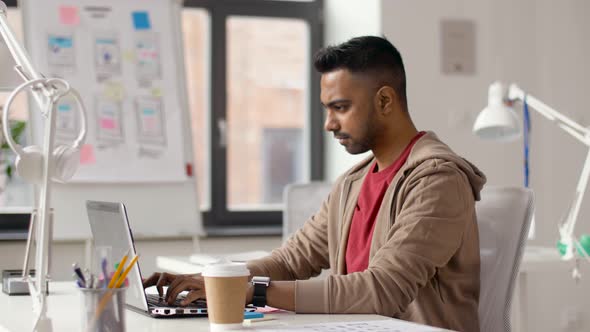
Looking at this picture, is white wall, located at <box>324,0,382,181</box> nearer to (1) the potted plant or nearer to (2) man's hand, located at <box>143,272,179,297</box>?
(1) the potted plant

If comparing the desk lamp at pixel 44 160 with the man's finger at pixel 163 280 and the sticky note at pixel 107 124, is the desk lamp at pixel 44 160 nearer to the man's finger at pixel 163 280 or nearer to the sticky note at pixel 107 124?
the man's finger at pixel 163 280

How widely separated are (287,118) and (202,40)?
578 mm

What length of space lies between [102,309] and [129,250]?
0.77ft

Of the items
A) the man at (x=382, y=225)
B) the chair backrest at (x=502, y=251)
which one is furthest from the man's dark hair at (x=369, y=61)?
the chair backrest at (x=502, y=251)

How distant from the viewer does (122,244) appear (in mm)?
1610

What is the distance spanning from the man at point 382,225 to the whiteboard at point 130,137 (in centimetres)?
177

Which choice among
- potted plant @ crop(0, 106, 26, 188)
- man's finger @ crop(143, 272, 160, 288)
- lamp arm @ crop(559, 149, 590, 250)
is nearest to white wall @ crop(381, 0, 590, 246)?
lamp arm @ crop(559, 149, 590, 250)

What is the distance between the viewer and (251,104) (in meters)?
4.48

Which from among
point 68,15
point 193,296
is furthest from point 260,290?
point 68,15

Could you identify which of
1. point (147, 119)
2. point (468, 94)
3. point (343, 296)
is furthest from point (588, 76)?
point (343, 296)

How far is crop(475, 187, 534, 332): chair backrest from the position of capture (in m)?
1.95

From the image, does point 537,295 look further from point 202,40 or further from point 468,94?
point 202,40

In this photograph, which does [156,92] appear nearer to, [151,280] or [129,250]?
[151,280]

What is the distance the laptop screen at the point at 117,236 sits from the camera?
158 centimetres
